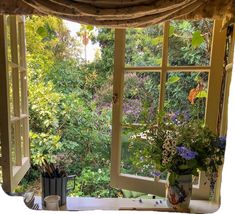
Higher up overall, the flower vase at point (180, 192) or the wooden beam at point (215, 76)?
the wooden beam at point (215, 76)

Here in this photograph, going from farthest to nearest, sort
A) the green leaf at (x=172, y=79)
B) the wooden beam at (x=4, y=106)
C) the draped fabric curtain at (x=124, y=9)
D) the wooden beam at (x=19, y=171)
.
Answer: the green leaf at (x=172, y=79), the wooden beam at (x=19, y=171), the wooden beam at (x=4, y=106), the draped fabric curtain at (x=124, y=9)

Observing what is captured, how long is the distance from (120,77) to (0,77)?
0.53 m

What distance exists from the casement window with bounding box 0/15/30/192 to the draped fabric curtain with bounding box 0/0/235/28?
9.1 inches

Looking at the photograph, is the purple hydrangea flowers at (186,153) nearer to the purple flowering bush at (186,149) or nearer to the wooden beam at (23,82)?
the purple flowering bush at (186,149)

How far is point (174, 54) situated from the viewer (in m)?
1.09

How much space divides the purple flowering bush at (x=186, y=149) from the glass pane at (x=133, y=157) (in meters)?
0.05

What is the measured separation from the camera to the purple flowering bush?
36.4 inches

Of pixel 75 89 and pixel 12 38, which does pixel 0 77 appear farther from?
pixel 75 89

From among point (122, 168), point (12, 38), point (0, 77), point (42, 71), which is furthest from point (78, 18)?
point (42, 71)

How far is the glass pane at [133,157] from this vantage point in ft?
3.42

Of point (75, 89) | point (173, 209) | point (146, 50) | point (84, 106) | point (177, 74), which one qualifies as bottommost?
point (173, 209)

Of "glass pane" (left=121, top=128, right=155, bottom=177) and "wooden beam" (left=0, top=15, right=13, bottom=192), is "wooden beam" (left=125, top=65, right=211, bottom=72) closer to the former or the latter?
"glass pane" (left=121, top=128, right=155, bottom=177)

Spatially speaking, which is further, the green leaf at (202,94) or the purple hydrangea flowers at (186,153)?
the green leaf at (202,94)

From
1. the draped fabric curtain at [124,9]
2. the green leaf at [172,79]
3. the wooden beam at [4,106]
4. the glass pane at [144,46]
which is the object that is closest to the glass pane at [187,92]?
the green leaf at [172,79]
